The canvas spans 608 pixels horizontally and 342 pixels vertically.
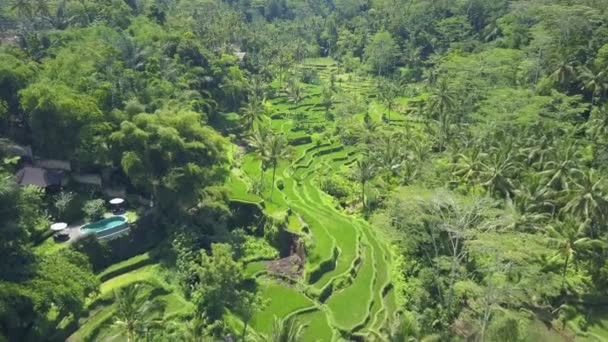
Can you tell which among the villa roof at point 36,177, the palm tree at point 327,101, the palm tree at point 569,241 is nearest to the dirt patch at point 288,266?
the villa roof at point 36,177

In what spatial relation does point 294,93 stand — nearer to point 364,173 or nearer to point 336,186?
point 336,186

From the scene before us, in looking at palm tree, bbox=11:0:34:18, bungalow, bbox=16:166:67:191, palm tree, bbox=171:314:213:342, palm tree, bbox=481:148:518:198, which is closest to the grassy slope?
palm tree, bbox=171:314:213:342

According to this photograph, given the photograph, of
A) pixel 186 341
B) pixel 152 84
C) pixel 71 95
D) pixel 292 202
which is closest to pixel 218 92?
pixel 152 84

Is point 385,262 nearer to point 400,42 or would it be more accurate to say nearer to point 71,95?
point 71,95

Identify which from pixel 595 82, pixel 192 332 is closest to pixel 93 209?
pixel 192 332

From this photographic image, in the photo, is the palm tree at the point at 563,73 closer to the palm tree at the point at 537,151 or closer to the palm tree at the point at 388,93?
the palm tree at the point at 537,151

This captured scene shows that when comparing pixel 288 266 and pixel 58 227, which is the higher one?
pixel 58 227
